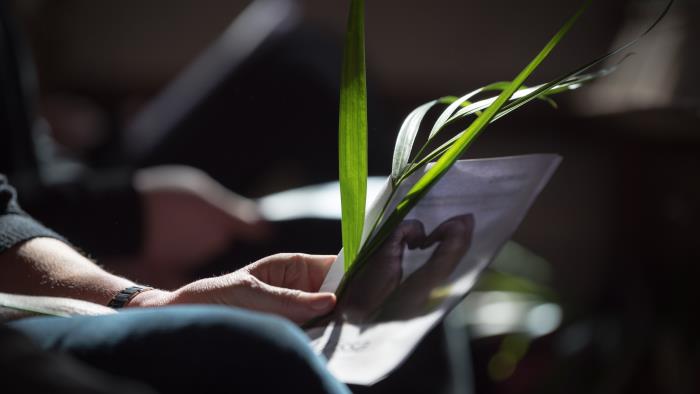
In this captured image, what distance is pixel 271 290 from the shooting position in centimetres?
33

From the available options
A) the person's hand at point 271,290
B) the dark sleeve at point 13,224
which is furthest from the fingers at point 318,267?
the dark sleeve at point 13,224

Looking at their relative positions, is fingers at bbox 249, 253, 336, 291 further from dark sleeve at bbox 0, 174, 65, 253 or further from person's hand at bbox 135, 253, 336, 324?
dark sleeve at bbox 0, 174, 65, 253

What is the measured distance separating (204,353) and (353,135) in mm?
148

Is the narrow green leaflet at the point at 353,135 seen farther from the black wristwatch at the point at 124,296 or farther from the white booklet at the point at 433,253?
the black wristwatch at the point at 124,296

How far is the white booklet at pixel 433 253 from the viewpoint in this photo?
333mm

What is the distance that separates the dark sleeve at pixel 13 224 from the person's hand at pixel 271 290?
91mm

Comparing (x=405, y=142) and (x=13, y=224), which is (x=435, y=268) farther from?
(x=13, y=224)

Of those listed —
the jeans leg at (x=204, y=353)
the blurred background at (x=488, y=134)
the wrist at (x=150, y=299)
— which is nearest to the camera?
the jeans leg at (x=204, y=353)

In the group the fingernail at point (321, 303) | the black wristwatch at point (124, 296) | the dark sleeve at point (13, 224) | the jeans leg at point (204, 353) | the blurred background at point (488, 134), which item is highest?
the jeans leg at point (204, 353)

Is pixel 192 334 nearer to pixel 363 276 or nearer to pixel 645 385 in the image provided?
pixel 363 276

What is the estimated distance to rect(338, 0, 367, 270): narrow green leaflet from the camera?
1.13 ft

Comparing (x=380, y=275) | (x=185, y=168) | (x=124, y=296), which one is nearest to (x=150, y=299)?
(x=124, y=296)

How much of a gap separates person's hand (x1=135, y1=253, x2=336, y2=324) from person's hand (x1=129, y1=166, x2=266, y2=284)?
219 millimetres

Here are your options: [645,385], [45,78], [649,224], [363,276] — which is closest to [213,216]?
[363,276]
